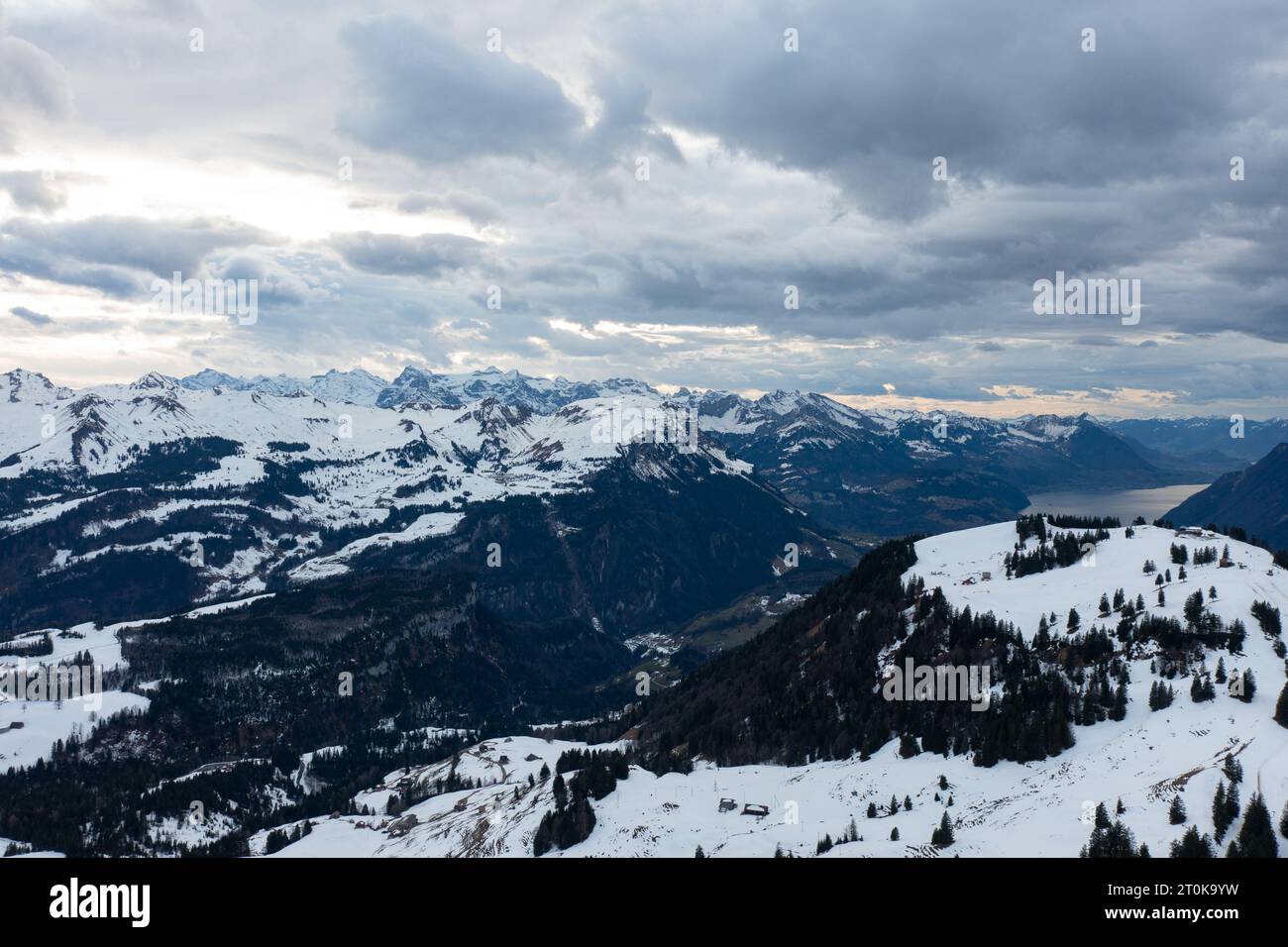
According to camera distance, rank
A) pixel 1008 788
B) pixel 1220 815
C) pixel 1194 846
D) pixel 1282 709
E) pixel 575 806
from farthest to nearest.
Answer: pixel 575 806 → pixel 1008 788 → pixel 1282 709 → pixel 1220 815 → pixel 1194 846

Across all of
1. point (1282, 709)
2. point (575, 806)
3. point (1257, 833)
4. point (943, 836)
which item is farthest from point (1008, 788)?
point (575, 806)

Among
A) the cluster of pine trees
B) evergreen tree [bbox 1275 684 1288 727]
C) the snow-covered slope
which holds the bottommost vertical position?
the cluster of pine trees

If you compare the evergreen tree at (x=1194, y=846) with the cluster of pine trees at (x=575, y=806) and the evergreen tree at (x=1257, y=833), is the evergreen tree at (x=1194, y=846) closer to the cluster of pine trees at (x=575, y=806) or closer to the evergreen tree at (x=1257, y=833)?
the evergreen tree at (x=1257, y=833)

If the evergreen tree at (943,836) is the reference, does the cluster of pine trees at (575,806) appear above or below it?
below

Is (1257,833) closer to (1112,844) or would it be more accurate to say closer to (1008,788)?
(1112,844)

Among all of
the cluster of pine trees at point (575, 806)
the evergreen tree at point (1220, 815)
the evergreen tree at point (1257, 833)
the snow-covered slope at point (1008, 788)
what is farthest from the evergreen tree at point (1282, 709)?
the cluster of pine trees at point (575, 806)

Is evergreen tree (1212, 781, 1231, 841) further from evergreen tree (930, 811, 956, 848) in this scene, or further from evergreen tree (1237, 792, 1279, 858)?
evergreen tree (930, 811, 956, 848)

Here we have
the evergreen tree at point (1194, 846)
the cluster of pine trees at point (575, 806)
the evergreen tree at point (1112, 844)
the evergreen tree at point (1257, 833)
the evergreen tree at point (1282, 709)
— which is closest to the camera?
the evergreen tree at point (1257, 833)

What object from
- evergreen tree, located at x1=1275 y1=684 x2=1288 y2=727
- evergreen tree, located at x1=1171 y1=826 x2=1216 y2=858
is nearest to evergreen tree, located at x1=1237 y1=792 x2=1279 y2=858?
evergreen tree, located at x1=1171 y1=826 x2=1216 y2=858
